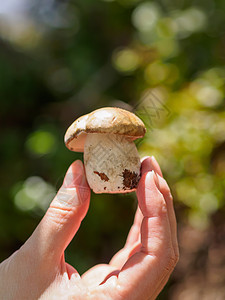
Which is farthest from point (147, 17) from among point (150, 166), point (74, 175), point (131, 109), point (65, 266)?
point (65, 266)

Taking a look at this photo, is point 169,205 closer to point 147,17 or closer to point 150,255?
point 150,255

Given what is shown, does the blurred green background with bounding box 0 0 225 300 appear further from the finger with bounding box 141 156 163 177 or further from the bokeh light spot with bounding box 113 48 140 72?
the finger with bounding box 141 156 163 177

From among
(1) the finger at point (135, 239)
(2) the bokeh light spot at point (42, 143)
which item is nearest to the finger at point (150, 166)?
(1) the finger at point (135, 239)

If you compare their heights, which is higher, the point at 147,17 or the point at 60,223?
the point at 147,17

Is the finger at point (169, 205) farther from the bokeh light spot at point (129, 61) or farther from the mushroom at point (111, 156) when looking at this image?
the bokeh light spot at point (129, 61)

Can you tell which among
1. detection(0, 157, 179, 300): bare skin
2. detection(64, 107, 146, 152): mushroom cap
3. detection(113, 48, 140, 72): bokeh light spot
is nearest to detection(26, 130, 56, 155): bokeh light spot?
detection(113, 48, 140, 72): bokeh light spot
